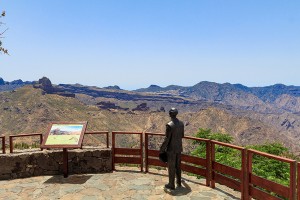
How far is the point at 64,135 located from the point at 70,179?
1.42 metres

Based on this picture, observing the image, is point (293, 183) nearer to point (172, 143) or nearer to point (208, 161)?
point (208, 161)

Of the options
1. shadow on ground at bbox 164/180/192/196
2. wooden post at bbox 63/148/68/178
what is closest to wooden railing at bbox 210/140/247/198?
shadow on ground at bbox 164/180/192/196

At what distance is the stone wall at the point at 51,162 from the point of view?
1093 centimetres

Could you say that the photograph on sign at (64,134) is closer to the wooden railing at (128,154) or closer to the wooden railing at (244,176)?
the wooden railing at (128,154)

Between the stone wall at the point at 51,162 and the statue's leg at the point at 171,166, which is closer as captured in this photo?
the statue's leg at the point at 171,166

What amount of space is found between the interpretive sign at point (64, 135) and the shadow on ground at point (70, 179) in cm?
107

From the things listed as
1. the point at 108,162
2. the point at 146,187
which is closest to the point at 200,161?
the point at 146,187

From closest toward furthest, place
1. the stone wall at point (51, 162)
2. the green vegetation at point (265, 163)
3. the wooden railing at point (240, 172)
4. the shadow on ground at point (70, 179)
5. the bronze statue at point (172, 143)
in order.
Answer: the wooden railing at point (240, 172), the bronze statue at point (172, 143), the shadow on ground at point (70, 179), the stone wall at point (51, 162), the green vegetation at point (265, 163)

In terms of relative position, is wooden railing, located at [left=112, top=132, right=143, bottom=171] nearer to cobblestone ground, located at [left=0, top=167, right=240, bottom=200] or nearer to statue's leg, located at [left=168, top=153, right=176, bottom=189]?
cobblestone ground, located at [left=0, top=167, right=240, bottom=200]

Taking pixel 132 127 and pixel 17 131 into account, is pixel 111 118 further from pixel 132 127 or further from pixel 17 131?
pixel 17 131

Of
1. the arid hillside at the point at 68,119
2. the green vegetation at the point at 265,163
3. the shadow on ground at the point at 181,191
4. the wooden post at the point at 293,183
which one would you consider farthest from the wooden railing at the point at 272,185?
the arid hillside at the point at 68,119

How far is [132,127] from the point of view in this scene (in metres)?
184

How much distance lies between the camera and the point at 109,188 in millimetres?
9812

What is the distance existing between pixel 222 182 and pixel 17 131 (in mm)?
150077
